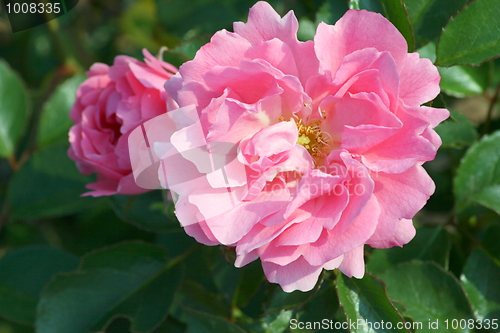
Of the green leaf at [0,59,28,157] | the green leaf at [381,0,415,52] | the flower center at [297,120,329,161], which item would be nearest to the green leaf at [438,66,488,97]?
the green leaf at [381,0,415,52]

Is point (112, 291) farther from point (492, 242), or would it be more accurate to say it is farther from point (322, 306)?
point (492, 242)

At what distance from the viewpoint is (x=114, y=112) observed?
0.88 m

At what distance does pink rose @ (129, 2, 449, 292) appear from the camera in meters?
0.65

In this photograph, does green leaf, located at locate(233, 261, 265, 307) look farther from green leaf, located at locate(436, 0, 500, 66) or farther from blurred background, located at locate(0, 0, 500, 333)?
green leaf, located at locate(436, 0, 500, 66)

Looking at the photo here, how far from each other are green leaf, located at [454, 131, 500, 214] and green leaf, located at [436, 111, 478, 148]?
0.08 feet

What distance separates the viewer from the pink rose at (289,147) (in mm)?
649

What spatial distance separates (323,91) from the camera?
0.73 m

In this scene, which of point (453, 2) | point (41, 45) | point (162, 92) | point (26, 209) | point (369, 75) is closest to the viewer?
point (369, 75)

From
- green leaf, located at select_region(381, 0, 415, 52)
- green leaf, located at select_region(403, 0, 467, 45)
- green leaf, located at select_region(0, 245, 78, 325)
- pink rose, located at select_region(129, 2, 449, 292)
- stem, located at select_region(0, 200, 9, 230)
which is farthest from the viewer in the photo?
stem, located at select_region(0, 200, 9, 230)

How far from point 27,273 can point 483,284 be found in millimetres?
1103

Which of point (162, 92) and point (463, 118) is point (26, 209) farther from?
point (463, 118)

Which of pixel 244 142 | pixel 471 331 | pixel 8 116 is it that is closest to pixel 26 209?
pixel 8 116

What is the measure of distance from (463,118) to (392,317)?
50cm

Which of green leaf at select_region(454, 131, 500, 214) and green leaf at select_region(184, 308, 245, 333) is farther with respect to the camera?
green leaf at select_region(454, 131, 500, 214)
